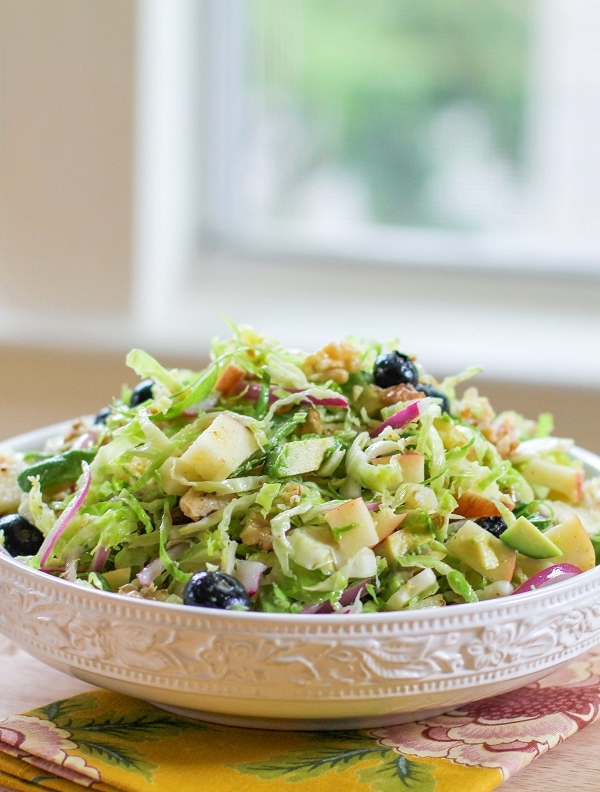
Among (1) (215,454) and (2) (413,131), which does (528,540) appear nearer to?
(1) (215,454)

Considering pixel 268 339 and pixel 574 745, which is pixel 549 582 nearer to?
pixel 574 745

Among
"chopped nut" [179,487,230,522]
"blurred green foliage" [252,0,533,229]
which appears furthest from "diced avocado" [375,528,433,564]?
"blurred green foliage" [252,0,533,229]

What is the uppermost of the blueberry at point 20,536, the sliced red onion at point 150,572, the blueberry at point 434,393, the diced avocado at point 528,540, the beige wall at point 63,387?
the blueberry at point 434,393

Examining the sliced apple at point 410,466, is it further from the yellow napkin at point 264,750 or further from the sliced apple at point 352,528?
the yellow napkin at point 264,750

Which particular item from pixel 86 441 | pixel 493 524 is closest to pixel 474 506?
pixel 493 524

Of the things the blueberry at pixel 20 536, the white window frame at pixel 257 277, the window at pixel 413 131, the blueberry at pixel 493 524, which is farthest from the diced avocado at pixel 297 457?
the window at pixel 413 131

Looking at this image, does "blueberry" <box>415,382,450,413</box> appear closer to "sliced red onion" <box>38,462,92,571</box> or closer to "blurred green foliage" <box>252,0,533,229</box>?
"sliced red onion" <box>38,462,92,571</box>

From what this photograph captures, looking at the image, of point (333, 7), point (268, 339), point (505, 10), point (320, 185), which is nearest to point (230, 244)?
point (320, 185)
